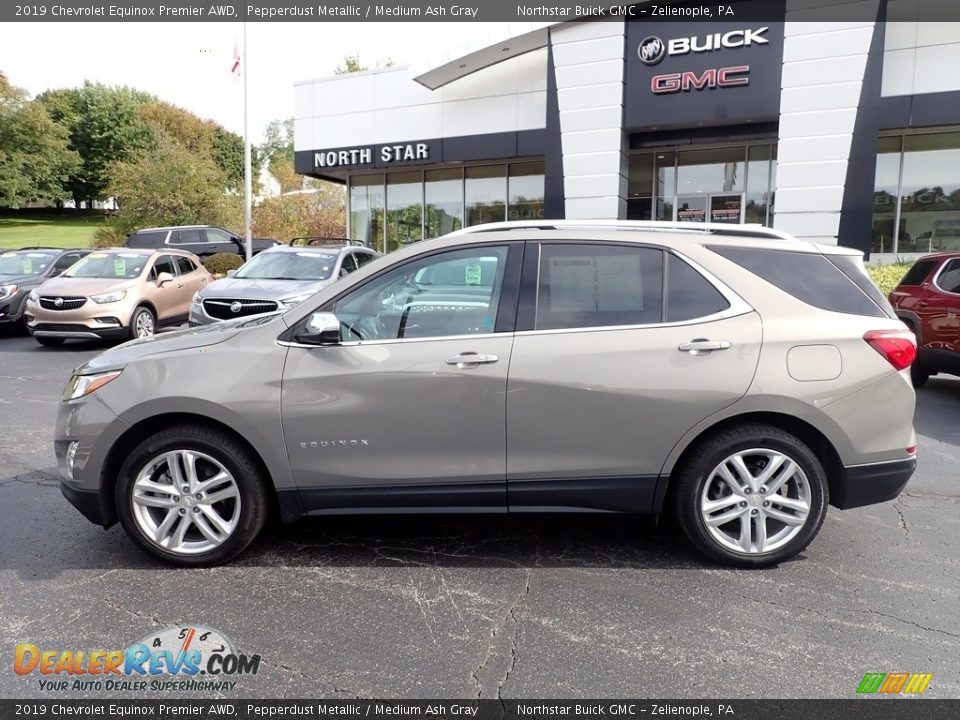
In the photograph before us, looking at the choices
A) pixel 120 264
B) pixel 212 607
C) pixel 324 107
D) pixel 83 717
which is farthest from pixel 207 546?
pixel 324 107

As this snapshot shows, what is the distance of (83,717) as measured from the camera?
2434 millimetres

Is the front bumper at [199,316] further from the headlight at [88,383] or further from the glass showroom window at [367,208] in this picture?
the glass showroom window at [367,208]

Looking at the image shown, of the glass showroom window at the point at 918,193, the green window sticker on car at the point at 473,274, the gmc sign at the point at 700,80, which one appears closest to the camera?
the green window sticker on car at the point at 473,274

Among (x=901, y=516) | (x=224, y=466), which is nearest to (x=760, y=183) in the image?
(x=901, y=516)

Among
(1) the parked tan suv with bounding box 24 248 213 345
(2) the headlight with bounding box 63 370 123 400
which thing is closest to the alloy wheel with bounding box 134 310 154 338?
(1) the parked tan suv with bounding box 24 248 213 345

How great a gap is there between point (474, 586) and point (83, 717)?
5.53 ft

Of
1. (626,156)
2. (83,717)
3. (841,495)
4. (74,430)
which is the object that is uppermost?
(626,156)

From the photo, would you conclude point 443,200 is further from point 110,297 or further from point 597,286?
point 597,286

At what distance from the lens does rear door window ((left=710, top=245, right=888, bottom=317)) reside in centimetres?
351

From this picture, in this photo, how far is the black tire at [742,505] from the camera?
11.2 ft

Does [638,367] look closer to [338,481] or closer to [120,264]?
[338,481]

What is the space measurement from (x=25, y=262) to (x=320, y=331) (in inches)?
557

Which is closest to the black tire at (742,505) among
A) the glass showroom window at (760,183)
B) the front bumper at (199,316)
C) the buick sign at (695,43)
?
the front bumper at (199,316)

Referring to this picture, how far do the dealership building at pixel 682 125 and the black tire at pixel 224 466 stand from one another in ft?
51.3
